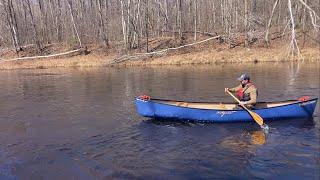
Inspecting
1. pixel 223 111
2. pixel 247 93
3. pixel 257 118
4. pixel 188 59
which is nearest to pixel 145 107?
pixel 223 111

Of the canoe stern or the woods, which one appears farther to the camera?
the woods

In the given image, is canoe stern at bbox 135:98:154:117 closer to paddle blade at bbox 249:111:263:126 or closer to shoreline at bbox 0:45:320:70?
paddle blade at bbox 249:111:263:126

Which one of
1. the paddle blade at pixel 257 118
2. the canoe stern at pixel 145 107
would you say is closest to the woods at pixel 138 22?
the paddle blade at pixel 257 118

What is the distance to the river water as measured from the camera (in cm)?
1108

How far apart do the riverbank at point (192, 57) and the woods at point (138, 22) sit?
1.40m

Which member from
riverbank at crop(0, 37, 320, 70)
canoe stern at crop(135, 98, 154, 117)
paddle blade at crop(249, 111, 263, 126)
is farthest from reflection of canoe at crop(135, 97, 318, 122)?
riverbank at crop(0, 37, 320, 70)

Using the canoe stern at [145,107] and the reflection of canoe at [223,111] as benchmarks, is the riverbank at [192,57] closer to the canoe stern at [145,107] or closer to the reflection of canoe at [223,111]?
the reflection of canoe at [223,111]

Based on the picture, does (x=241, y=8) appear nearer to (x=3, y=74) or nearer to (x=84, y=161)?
(x=3, y=74)

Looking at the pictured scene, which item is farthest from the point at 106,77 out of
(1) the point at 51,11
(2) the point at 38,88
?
(1) the point at 51,11

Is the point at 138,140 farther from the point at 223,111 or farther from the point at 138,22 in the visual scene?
the point at 138,22

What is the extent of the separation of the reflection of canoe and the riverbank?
22992 mm

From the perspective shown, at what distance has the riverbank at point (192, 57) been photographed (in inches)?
1561

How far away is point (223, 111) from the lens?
15586 millimetres

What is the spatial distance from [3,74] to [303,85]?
88.1 feet
